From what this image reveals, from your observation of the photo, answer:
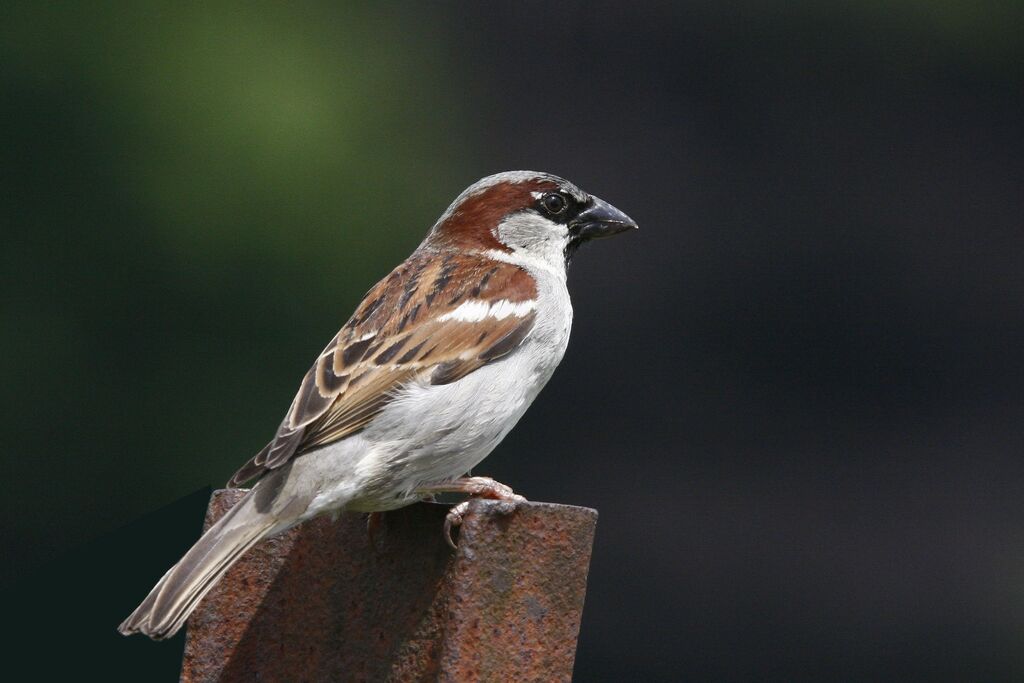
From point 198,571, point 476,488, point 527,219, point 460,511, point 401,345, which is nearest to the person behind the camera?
point 460,511

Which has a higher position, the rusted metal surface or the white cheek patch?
the white cheek patch

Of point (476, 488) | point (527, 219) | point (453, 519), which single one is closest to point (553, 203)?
point (527, 219)

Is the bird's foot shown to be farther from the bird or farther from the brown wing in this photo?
the brown wing

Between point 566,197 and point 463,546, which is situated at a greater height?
point 566,197

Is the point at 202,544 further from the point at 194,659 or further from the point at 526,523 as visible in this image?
the point at 526,523

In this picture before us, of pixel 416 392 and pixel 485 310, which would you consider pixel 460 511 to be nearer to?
pixel 416 392

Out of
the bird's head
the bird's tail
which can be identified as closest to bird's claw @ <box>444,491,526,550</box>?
the bird's tail

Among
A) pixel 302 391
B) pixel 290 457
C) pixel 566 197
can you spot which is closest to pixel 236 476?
pixel 290 457
